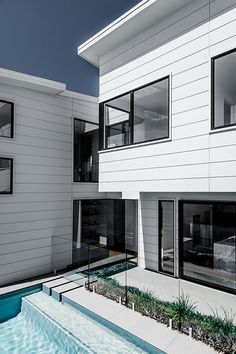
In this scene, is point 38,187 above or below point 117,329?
above

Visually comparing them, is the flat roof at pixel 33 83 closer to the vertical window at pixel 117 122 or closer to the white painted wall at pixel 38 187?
the white painted wall at pixel 38 187

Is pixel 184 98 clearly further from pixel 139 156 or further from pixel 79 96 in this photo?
pixel 79 96

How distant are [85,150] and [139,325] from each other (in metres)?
5.45

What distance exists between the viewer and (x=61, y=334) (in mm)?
4906

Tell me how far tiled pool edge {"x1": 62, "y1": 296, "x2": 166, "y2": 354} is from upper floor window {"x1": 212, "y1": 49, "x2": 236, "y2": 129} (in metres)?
3.81

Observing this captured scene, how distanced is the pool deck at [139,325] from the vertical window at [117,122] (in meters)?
3.64

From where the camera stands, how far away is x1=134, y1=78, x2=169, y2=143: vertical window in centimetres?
555

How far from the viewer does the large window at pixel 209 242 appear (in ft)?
19.0

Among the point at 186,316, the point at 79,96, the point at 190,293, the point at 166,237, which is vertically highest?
the point at 79,96

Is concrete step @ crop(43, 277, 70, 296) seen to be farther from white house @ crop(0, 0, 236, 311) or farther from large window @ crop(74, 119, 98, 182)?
large window @ crop(74, 119, 98, 182)

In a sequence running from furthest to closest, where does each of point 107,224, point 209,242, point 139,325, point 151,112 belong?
point 107,224 → point 209,242 → point 151,112 → point 139,325

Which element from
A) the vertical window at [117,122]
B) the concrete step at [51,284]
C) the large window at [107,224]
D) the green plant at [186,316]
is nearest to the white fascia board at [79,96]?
the vertical window at [117,122]

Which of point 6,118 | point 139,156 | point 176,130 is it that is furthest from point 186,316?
point 6,118

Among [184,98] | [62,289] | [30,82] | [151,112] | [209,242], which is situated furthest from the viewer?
[30,82]
